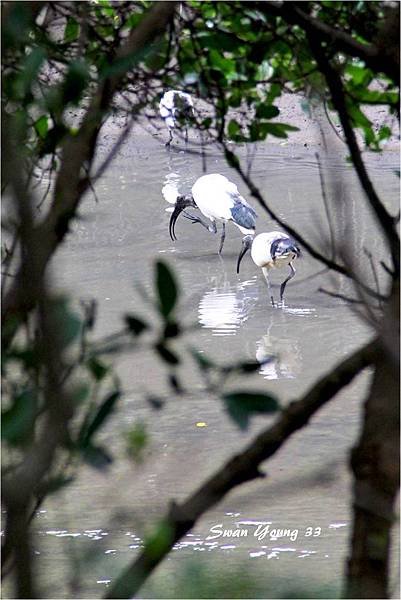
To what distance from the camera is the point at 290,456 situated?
150 inches

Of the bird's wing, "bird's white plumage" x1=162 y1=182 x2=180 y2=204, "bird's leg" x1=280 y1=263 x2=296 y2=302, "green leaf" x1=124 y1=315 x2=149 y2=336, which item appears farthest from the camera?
"bird's white plumage" x1=162 y1=182 x2=180 y2=204

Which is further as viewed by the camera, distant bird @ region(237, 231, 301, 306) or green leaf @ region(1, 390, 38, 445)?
distant bird @ region(237, 231, 301, 306)

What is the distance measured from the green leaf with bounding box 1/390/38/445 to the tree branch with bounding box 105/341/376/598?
17 cm

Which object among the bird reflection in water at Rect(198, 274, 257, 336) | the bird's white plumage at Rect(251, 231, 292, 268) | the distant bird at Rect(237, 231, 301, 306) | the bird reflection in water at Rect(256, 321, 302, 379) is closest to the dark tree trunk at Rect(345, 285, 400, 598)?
the bird reflection in water at Rect(256, 321, 302, 379)

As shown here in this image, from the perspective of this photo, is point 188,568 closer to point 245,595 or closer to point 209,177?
point 245,595

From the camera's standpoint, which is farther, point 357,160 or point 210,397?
point 210,397

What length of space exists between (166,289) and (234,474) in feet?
0.63

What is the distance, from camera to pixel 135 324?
794mm

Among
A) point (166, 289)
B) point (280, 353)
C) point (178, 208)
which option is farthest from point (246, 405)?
point (178, 208)

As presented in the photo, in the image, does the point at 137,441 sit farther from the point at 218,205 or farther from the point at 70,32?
the point at 218,205

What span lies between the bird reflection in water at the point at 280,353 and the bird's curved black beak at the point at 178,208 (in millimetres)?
1795

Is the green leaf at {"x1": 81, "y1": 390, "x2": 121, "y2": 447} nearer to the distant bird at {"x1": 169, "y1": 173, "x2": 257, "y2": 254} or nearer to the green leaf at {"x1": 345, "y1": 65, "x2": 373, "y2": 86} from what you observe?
the green leaf at {"x1": 345, "y1": 65, "x2": 373, "y2": 86}

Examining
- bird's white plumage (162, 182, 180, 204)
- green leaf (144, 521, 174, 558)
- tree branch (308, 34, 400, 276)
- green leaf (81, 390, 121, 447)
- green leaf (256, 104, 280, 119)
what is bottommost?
green leaf (144, 521, 174, 558)

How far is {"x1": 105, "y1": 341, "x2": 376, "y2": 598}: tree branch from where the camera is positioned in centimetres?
83
